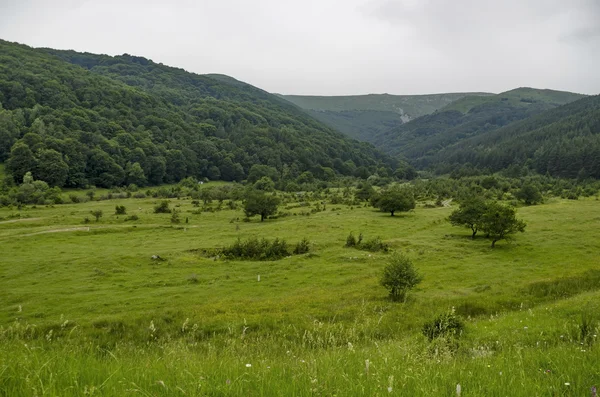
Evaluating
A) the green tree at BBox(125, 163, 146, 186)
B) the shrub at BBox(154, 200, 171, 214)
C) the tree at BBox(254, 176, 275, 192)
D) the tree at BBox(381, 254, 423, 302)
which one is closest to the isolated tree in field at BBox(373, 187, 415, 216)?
the shrub at BBox(154, 200, 171, 214)

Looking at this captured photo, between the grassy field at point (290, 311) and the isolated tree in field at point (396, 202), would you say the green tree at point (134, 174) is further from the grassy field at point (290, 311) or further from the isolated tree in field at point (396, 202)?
the isolated tree in field at point (396, 202)

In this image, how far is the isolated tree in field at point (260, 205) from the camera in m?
83.1

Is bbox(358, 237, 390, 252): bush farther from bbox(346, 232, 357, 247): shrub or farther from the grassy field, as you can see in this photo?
the grassy field

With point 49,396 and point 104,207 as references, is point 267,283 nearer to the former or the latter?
point 49,396

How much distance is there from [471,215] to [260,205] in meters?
43.5

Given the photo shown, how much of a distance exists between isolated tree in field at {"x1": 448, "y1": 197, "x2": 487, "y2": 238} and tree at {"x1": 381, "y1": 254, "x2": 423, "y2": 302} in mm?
34070

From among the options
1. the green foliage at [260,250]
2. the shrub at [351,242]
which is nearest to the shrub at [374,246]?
the shrub at [351,242]

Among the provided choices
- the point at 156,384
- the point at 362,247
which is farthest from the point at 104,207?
the point at 156,384

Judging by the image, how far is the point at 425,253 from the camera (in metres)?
50.9

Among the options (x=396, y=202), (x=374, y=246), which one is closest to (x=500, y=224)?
(x=374, y=246)

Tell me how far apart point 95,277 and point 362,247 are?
35.4 metres

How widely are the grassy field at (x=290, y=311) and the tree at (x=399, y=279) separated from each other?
146 centimetres

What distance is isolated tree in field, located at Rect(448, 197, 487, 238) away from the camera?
2435 inches

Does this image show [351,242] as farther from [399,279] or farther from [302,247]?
[399,279]
